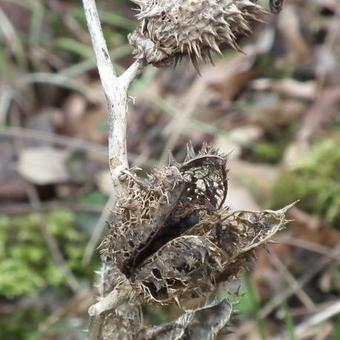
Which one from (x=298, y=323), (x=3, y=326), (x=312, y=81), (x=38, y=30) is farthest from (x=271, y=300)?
(x=38, y=30)

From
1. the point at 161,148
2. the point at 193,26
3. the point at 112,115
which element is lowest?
the point at 161,148

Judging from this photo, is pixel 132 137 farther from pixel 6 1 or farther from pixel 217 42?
pixel 217 42

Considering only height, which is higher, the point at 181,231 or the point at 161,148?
the point at 181,231

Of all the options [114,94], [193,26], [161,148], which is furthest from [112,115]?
[161,148]

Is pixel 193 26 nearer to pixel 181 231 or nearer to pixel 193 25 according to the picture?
pixel 193 25

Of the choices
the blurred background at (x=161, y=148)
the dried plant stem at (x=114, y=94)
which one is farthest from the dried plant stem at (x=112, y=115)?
the blurred background at (x=161, y=148)

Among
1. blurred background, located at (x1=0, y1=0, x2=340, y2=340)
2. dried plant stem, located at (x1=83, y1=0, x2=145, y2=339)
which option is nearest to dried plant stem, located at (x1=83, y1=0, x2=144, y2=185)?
dried plant stem, located at (x1=83, y1=0, x2=145, y2=339)

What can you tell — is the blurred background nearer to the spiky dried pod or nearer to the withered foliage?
the withered foliage

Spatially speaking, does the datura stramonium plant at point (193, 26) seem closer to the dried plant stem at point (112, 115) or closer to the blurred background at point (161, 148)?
the dried plant stem at point (112, 115)
